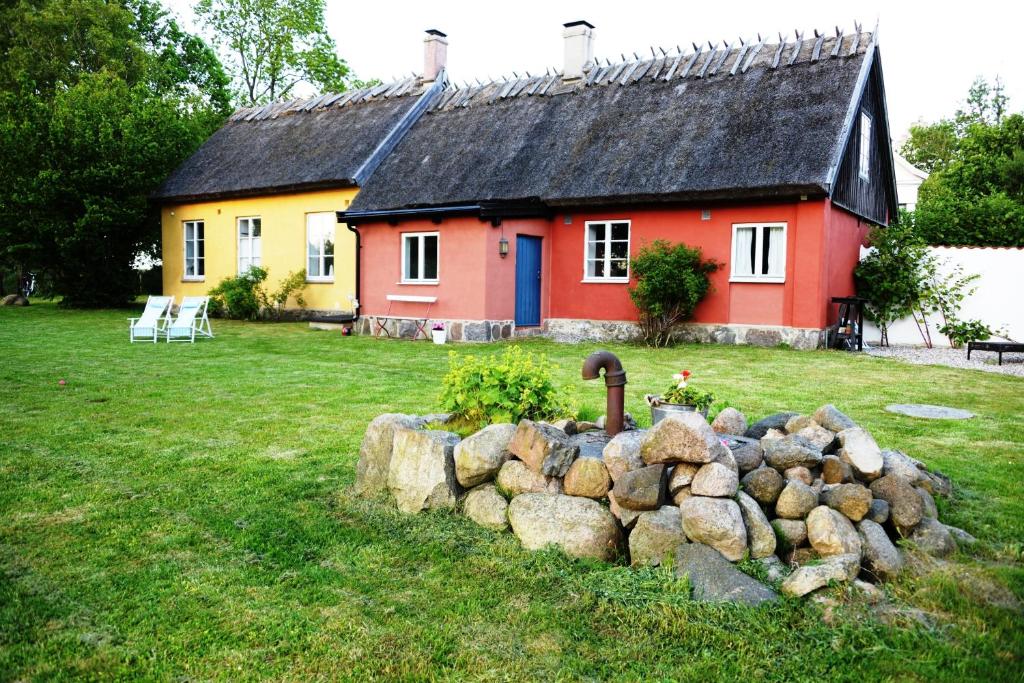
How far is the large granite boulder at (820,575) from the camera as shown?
3.11m

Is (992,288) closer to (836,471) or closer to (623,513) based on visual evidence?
(836,471)

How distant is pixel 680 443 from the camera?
11.7ft

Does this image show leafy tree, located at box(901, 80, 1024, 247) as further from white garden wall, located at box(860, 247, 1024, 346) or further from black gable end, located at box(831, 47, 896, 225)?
white garden wall, located at box(860, 247, 1024, 346)

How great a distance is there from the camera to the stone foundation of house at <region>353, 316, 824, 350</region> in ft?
44.1

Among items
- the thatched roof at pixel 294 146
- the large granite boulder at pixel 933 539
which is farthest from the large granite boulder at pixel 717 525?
the thatched roof at pixel 294 146

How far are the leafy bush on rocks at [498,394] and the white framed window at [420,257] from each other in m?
10.8

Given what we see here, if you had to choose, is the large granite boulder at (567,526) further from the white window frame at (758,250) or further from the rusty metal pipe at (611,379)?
the white window frame at (758,250)

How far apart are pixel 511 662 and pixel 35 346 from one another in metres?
12.0

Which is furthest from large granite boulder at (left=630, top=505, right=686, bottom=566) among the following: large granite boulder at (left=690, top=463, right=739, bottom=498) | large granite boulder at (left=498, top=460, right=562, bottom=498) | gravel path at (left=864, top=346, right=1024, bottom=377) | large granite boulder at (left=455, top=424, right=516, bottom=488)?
gravel path at (left=864, top=346, right=1024, bottom=377)

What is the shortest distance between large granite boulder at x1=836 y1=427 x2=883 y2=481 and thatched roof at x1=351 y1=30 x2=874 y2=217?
376 inches

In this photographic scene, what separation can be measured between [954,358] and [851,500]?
10812mm

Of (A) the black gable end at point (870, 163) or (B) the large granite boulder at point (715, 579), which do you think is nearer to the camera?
(B) the large granite boulder at point (715, 579)

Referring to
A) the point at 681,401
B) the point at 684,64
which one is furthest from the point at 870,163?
the point at 681,401

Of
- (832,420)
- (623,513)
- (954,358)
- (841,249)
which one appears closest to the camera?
(623,513)
